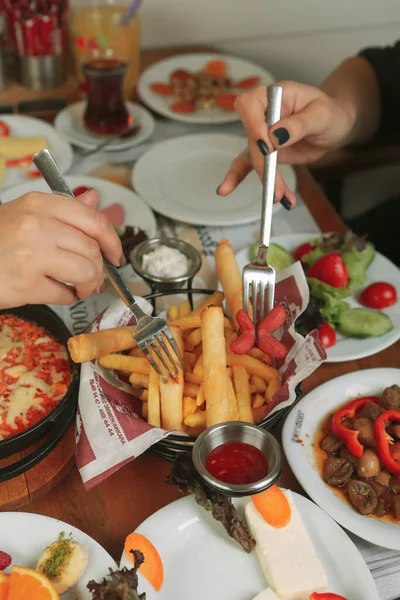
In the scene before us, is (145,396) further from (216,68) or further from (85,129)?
(216,68)

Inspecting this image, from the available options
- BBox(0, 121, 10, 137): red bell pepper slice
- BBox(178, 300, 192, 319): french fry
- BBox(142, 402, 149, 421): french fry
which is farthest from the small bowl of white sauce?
BBox(0, 121, 10, 137): red bell pepper slice

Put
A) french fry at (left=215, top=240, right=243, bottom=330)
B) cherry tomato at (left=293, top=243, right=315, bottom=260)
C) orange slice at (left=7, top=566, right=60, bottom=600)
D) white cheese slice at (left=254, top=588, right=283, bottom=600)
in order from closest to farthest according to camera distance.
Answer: orange slice at (left=7, top=566, right=60, bottom=600) → white cheese slice at (left=254, top=588, right=283, bottom=600) → french fry at (left=215, top=240, right=243, bottom=330) → cherry tomato at (left=293, top=243, right=315, bottom=260)

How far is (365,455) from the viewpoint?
1556 mm

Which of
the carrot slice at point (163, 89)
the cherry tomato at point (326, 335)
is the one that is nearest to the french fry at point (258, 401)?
the cherry tomato at point (326, 335)

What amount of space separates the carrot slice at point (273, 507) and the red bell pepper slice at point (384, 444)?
0.30 meters

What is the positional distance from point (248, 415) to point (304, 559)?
33cm

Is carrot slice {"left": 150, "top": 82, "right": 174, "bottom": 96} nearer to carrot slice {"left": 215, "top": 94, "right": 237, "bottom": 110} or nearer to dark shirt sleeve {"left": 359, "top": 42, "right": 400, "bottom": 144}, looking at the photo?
carrot slice {"left": 215, "top": 94, "right": 237, "bottom": 110}

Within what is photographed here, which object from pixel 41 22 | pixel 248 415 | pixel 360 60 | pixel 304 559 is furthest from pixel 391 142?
pixel 304 559

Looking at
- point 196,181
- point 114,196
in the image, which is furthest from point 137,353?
point 196,181

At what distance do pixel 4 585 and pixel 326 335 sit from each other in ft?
3.69

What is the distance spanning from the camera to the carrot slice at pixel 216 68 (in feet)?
11.1

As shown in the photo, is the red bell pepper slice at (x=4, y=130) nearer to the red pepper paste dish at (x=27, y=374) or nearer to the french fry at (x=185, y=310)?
the red pepper paste dish at (x=27, y=374)

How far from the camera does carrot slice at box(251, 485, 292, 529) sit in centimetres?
137

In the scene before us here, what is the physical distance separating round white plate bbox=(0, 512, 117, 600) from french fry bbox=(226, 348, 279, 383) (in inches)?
20.5
